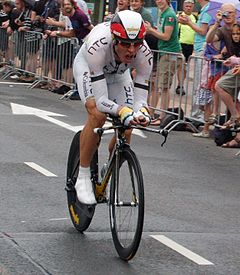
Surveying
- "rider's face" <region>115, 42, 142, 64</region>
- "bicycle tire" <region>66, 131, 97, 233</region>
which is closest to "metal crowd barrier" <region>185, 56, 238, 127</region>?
"bicycle tire" <region>66, 131, 97, 233</region>

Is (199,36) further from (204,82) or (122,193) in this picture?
(122,193)

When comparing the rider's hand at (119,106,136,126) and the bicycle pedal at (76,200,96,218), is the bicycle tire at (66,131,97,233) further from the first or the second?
the rider's hand at (119,106,136,126)

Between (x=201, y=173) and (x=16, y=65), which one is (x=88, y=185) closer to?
(x=201, y=173)

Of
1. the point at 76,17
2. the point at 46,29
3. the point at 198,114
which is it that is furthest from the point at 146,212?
the point at 46,29

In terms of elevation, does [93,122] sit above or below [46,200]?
→ above

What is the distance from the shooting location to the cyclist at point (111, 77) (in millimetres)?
6785

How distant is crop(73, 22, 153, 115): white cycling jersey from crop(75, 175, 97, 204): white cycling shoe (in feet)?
2.09

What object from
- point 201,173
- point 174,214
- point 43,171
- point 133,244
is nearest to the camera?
point 133,244

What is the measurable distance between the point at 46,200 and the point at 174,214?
3.94ft

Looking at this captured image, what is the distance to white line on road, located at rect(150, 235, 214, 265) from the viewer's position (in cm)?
685

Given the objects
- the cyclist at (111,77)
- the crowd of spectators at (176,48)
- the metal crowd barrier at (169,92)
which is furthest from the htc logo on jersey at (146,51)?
the metal crowd barrier at (169,92)

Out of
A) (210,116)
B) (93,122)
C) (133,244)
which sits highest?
(93,122)

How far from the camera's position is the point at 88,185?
7.36 m

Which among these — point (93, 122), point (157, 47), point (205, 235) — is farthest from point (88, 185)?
point (157, 47)
